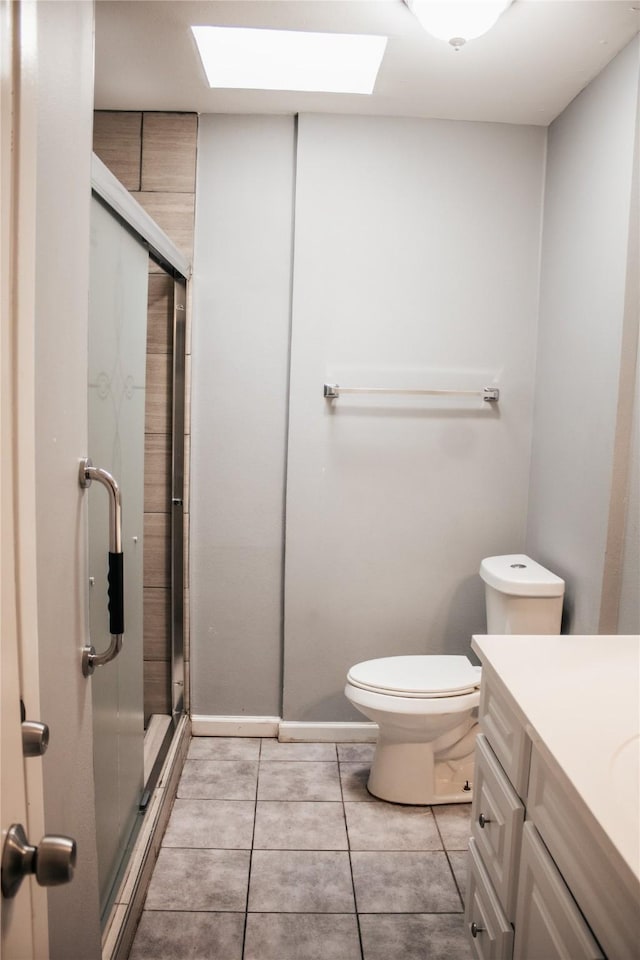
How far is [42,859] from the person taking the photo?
2.27 ft

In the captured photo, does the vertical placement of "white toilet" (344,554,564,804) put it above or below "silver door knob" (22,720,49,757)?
below

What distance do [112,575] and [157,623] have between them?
1.43 metres

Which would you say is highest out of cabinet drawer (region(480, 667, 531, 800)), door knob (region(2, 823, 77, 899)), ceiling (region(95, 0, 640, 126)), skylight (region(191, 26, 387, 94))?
skylight (region(191, 26, 387, 94))

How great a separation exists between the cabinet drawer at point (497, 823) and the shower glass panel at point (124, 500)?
88cm

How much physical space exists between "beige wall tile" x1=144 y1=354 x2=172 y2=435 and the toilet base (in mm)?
1327

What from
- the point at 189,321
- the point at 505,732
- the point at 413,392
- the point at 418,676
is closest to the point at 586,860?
the point at 505,732

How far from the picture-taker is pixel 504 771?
148 cm

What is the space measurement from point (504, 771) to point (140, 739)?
3.85ft

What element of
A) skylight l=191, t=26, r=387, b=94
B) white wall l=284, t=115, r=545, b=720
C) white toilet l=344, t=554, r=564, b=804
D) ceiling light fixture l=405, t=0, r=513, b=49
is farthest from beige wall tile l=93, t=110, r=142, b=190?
white toilet l=344, t=554, r=564, b=804

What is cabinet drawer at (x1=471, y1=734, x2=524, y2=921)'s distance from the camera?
137cm

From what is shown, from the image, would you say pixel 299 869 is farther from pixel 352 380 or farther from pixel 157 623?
pixel 352 380

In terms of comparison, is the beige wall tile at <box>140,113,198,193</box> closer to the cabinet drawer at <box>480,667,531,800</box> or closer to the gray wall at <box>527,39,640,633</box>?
the gray wall at <box>527,39,640,633</box>

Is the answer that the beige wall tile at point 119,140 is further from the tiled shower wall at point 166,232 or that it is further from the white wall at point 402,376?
the white wall at point 402,376

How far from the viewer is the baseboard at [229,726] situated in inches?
112
